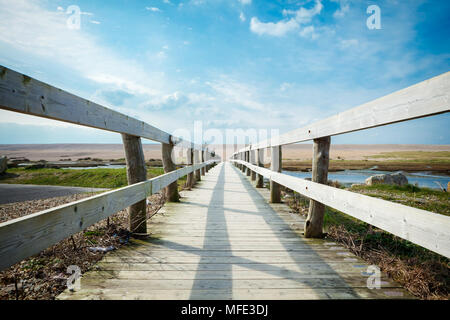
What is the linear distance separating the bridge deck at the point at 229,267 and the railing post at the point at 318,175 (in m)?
0.15

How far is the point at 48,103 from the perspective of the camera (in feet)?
4.38

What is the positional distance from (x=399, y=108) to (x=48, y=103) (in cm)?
215

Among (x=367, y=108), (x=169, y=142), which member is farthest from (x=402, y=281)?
(x=169, y=142)

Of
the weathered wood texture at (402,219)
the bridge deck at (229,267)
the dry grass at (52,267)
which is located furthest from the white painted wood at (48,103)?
the weathered wood texture at (402,219)

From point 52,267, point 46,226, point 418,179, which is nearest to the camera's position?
point 46,226

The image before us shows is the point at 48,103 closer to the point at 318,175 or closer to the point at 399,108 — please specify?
the point at 399,108

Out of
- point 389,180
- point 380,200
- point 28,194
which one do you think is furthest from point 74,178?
point 389,180

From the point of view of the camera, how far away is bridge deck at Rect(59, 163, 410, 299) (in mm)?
1727

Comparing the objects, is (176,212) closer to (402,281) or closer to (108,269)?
(108,269)

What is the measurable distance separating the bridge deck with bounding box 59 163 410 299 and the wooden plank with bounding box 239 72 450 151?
4.32 feet

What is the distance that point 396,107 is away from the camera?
1.40 metres

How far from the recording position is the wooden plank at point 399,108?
1120 millimetres

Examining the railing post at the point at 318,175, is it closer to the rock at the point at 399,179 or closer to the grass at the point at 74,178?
the grass at the point at 74,178
